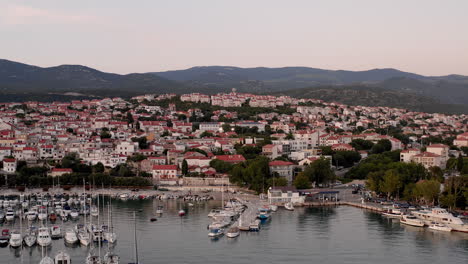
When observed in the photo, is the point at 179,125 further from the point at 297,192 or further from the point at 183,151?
the point at 297,192

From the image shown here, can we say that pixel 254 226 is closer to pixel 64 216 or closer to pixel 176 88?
pixel 64 216

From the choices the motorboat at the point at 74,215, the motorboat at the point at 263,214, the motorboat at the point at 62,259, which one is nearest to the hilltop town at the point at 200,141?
the motorboat at the point at 263,214

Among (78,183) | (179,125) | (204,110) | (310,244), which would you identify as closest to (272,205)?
(310,244)

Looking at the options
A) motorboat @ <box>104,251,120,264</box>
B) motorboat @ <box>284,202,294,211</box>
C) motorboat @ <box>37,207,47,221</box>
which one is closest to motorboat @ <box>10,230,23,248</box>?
motorboat @ <box>37,207,47,221</box>

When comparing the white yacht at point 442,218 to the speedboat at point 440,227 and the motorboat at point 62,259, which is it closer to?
the speedboat at point 440,227

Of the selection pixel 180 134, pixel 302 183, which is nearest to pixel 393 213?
pixel 302 183
